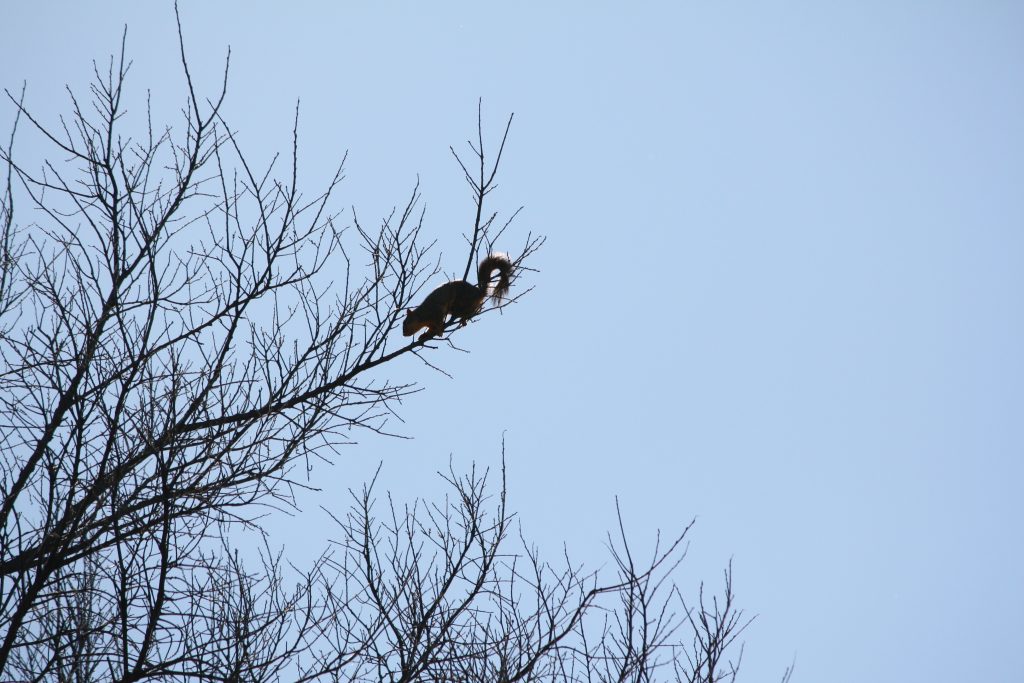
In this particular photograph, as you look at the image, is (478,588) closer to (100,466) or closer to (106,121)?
(100,466)

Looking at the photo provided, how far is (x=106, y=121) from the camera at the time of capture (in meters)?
3.67

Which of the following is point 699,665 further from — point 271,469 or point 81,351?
point 81,351

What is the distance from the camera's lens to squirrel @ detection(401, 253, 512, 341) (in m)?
6.38

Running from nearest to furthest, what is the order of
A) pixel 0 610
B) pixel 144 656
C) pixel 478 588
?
pixel 0 610 < pixel 144 656 < pixel 478 588

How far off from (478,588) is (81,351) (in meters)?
2.41

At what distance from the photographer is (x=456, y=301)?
263 inches

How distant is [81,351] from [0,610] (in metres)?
1.10

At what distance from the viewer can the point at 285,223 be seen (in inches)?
147

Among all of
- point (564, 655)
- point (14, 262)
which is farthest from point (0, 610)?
point (564, 655)

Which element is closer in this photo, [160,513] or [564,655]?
[160,513]

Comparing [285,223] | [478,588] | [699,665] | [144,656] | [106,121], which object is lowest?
[699,665]

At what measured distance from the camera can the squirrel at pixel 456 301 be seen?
6375 millimetres

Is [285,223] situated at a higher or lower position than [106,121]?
lower

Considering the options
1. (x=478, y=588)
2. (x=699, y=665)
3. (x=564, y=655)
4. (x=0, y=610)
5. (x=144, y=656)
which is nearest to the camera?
(x=0, y=610)
